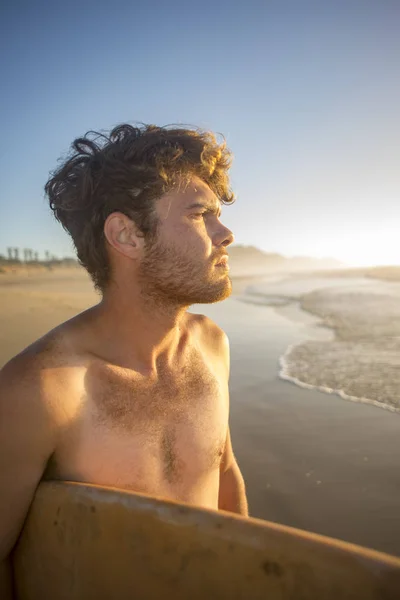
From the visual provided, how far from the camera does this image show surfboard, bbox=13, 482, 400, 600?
36.9 inches

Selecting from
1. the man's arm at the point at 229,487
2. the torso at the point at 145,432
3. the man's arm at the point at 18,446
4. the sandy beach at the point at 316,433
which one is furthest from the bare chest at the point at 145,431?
the sandy beach at the point at 316,433

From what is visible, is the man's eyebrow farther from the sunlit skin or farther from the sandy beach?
the sandy beach

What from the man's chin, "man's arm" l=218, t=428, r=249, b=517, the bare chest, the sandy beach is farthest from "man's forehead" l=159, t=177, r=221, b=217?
the sandy beach

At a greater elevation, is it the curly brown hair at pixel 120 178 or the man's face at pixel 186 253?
the curly brown hair at pixel 120 178

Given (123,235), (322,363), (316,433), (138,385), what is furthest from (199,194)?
(322,363)

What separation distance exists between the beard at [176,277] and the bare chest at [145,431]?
365 mm

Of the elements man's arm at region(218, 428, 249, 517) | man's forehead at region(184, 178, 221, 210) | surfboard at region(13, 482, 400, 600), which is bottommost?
man's arm at region(218, 428, 249, 517)

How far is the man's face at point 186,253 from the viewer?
1.83 metres

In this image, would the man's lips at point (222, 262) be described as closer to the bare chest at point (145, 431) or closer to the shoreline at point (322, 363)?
the bare chest at point (145, 431)

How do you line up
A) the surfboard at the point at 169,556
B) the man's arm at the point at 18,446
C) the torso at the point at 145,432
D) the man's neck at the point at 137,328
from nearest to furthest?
the surfboard at the point at 169,556 → the man's arm at the point at 18,446 → the torso at the point at 145,432 → the man's neck at the point at 137,328

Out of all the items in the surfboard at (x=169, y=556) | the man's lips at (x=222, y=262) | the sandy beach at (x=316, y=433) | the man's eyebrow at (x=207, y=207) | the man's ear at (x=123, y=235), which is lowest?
the sandy beach at (x=316, y=433)

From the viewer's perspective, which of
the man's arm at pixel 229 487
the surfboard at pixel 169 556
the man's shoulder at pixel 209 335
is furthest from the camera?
the man's shoulder at pixel 209 335

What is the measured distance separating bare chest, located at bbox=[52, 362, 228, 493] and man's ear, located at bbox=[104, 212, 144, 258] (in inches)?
24.3

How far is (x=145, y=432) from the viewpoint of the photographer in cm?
156
